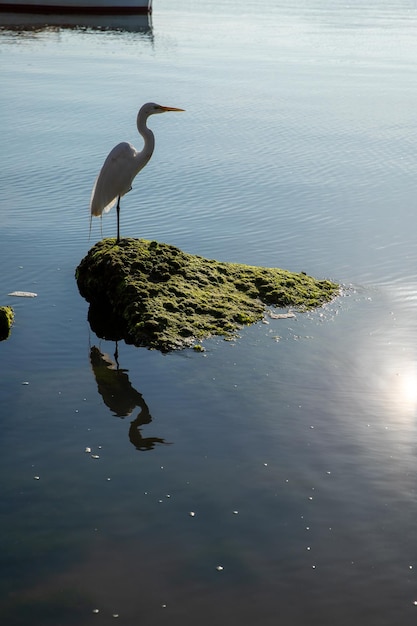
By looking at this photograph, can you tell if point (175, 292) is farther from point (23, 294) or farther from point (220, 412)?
point (220, 412)

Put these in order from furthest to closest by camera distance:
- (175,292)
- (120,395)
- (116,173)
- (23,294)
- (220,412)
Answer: (116,173) → (23,294) → (175,292) → (120,395) → (220,412)

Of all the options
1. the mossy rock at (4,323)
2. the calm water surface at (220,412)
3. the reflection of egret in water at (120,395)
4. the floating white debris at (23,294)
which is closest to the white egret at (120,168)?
the calm water surface at (220,412)

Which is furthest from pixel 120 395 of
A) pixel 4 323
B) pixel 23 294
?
pixel 23 294

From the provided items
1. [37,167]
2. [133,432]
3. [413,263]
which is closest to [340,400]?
[133,432]

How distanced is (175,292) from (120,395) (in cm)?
186

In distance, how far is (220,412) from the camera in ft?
24.3

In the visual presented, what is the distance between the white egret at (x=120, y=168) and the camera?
10398 mm

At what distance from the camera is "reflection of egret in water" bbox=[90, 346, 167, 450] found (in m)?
7.02

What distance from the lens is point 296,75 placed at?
27.1 m

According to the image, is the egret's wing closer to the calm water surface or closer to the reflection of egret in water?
the calm water surface

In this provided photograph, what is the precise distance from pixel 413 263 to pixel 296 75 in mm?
17222

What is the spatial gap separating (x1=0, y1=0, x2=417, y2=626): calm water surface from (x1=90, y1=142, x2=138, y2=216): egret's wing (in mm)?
1123

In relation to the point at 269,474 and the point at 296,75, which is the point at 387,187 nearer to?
the point at 269,474

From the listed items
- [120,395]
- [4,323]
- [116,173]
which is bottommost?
[120,395]
